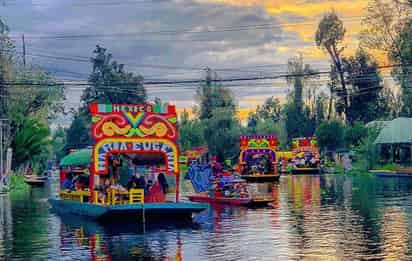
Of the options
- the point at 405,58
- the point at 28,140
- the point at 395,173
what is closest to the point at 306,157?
the point at 405,58

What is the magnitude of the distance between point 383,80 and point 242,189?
6052 cm

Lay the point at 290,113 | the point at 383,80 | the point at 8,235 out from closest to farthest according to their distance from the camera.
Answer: the point at 8,235 → the point at 383,80 → the point at 290,113

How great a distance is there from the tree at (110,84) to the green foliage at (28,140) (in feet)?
143

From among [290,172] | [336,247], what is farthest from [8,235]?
[290,172]

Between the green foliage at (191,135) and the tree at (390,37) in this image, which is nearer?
the tree at (390,37)

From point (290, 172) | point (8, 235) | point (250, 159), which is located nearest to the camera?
point (8, 235)

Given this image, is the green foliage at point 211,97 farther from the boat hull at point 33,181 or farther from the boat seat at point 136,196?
the boat seat at point 136,196

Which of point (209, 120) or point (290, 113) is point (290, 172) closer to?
point (209, 120)

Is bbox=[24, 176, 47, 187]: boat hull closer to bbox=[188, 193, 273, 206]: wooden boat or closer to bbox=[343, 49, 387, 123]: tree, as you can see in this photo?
bbox=[188, 193, 273, 206]: wooden boat

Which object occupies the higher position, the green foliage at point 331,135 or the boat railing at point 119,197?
the green foliage at point 331,135

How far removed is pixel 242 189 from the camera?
115ft

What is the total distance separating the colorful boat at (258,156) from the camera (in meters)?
61.0

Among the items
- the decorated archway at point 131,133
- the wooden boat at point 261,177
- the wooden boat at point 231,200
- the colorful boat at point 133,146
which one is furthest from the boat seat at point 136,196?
the wooden boat at point 261,177

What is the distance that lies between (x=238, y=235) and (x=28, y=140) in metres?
39.8
